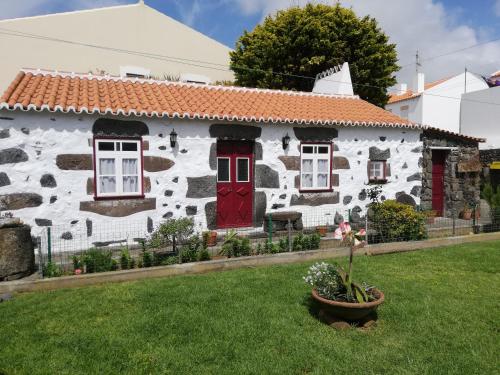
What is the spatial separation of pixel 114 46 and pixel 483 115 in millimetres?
20507

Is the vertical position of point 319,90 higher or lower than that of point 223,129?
higher

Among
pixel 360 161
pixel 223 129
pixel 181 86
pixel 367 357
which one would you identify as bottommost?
pixel 367 357

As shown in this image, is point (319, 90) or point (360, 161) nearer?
point (360, 161)

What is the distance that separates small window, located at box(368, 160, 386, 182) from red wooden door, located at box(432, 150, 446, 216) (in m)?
2.48

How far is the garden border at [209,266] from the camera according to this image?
5832 mm

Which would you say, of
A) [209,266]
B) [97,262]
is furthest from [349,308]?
[97,262]

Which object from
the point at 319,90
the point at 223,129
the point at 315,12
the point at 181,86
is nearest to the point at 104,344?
the point at 223,129

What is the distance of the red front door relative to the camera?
9594 millimetres

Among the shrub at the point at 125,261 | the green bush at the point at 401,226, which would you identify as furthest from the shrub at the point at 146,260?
the green bush at the point at 401,226

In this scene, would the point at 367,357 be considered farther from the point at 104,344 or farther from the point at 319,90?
the point at 319,90

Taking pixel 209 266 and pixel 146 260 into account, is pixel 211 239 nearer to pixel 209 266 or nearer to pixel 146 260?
pixel 209 266

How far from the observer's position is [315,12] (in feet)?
62.1

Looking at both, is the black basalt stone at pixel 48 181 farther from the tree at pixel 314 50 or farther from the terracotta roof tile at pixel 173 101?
the tree at pixel 314 50

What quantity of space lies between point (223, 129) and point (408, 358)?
6776 millimetres
